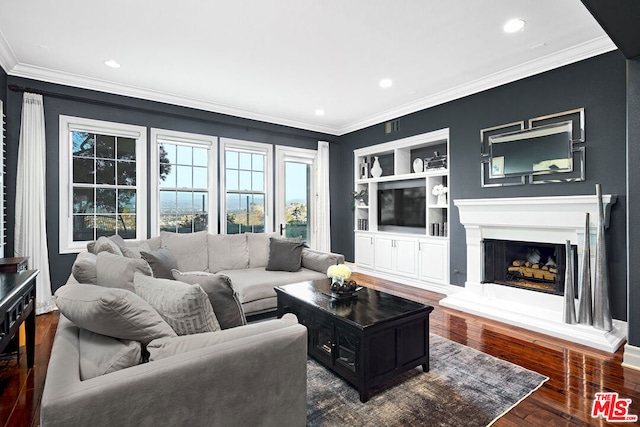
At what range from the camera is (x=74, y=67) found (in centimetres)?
382

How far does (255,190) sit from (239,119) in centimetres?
123

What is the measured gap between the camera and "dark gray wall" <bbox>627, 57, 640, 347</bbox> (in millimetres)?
2600

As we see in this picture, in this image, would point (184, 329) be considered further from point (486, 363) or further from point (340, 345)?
point (486, 363)

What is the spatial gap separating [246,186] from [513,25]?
13.9 ft

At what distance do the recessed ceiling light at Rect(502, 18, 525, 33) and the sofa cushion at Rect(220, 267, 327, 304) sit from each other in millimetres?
3128

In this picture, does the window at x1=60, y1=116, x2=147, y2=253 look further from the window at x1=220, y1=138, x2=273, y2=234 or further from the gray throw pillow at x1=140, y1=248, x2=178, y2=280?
the gray throw pillow at x1=140, y1=248, x2=178, y2=280

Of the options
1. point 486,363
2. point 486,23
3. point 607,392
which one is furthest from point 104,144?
point 607,392

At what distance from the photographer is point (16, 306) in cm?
201

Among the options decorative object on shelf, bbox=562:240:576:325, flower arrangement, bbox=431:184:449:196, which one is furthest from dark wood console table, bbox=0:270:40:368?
flower arrangement, bbox=431:184:449:196

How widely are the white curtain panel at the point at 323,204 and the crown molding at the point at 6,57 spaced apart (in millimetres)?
4455

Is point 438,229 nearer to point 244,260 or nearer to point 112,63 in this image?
point 244,260

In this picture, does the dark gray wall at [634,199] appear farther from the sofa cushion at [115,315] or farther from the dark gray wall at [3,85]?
the dark gray wall at [3,85]

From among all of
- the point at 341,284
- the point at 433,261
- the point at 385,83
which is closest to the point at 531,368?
the point at 341,284

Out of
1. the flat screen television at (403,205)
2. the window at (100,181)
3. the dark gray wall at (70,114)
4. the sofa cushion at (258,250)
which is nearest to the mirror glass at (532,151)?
the flat screen television at (403,205)
